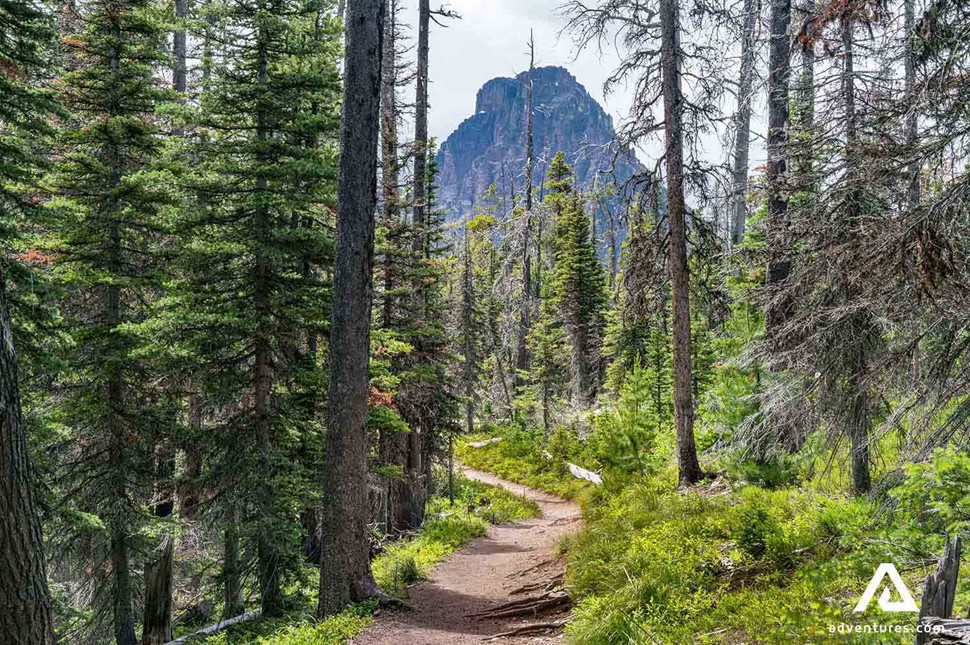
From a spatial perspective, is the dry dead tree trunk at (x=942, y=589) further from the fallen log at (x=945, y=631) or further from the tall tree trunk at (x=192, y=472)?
the tall tree trunk at (x=192, y=472)

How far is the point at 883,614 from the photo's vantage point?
3787mm

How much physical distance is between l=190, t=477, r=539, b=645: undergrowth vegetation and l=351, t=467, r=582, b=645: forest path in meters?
0.26

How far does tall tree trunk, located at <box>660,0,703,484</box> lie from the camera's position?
1022cm

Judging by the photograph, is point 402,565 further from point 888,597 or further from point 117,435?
point 888,597

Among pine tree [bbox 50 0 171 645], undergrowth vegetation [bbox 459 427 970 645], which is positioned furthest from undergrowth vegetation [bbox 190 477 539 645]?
pine tree [bbox 50 0 171 645]

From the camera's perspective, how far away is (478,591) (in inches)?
359

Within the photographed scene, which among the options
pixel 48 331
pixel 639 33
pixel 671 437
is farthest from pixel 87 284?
pixel 671 437

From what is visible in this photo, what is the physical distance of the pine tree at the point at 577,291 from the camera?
30844 mm

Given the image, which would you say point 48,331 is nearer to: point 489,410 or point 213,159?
point 213,159

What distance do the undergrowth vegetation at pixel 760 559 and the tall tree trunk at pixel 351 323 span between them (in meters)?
2.95

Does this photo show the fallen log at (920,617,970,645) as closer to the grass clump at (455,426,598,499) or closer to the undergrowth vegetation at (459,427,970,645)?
the undergrowth vegetation at (459,427,970,645)

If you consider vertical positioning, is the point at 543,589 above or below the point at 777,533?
below

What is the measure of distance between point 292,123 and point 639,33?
6406 mm

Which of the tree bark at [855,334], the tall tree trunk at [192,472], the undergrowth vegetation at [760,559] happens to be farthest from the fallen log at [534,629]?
the tall tree trunk at [192,472]
